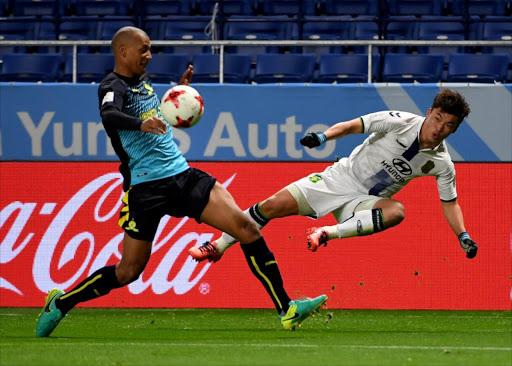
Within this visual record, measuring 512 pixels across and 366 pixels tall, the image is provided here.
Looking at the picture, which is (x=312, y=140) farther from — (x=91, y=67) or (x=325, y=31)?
(x=325, y=31)

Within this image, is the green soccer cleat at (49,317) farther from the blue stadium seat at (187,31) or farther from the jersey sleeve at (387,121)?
the blue stadium seat at (187,31)

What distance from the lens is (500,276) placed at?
11422 millimetres

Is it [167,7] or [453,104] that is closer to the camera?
[453,104]

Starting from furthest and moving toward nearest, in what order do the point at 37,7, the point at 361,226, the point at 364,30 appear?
the point at 37,7, the point at 364,30, the point at 361,226

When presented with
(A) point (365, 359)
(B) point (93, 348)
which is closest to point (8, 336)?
(B) point (93, 348)

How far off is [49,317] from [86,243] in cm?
413

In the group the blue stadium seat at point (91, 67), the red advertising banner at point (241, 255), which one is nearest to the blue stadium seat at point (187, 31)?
the blue stadium seat at point (91, 67)

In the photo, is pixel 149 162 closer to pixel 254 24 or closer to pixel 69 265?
pixel 69 265

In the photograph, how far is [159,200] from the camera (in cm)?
751

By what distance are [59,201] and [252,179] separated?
2182mm

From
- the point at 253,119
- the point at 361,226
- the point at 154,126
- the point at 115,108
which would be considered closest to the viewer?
the point at 154,126

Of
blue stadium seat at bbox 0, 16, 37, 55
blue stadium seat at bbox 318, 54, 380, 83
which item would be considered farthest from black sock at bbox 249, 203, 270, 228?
blue stadium seat at bbox 0, 16, 37, 55

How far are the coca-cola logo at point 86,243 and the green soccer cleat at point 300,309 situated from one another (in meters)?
3.94

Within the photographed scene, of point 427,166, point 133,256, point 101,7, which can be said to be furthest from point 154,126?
point 101,7
